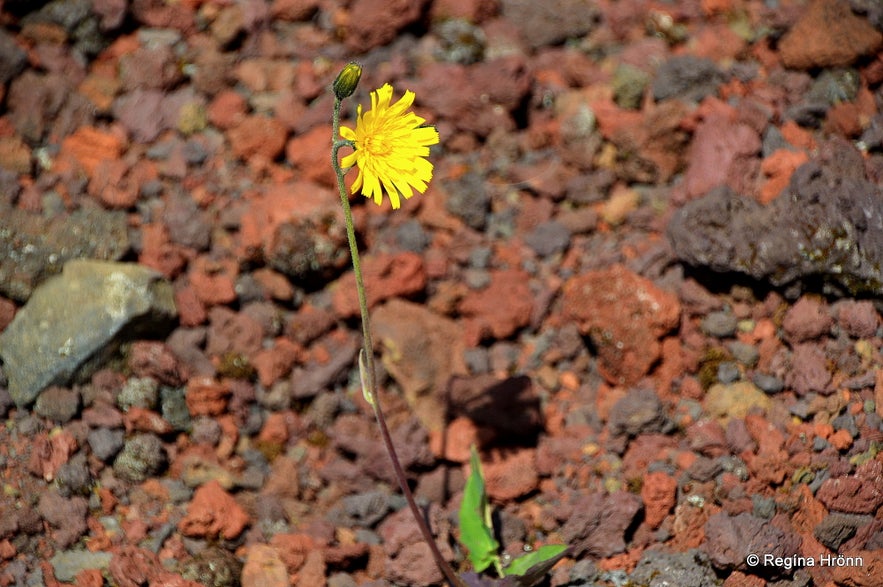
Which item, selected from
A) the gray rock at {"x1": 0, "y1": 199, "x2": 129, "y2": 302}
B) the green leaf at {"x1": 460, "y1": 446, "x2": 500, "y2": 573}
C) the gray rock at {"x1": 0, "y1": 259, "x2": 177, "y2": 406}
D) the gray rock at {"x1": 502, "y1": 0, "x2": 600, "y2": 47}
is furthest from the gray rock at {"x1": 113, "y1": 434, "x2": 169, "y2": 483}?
the gray rock at {"x1": 502, "y1": 0, "x2": 600, "y2": 47}

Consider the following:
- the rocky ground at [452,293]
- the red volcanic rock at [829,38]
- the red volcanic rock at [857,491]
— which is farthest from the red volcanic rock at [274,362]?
the red volcanic rock at [829,38]

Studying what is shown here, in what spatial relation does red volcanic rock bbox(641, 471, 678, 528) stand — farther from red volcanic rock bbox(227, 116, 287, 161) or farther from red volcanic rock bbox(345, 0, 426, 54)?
red volcanic rock bbox(345, 0, 426, 54)

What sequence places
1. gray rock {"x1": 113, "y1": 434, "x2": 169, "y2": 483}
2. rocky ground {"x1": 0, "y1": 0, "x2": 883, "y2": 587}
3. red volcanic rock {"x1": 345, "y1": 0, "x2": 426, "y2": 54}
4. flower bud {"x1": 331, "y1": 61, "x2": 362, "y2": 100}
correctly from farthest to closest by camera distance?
red volcanic rock {"x1": 345, "y1": 0, "x2": 426, "y2": 54} → gray rock {"x1": 113, "y1": 434, "x2": 169, "y2": 483} → rocky ground {"x1": 0, "y1": 0, "x2": 883, "y2": 587} → flower bud {"x1": 331, "y1": 61, "x2": 362, "y2": 100}

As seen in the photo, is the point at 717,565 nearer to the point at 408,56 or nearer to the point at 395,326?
the point at 395,326

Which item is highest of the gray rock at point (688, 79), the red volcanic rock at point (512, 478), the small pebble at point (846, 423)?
the gray rock at point (688, 79)

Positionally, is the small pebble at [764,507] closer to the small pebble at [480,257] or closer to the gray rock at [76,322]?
the small pebble at [480,257]
